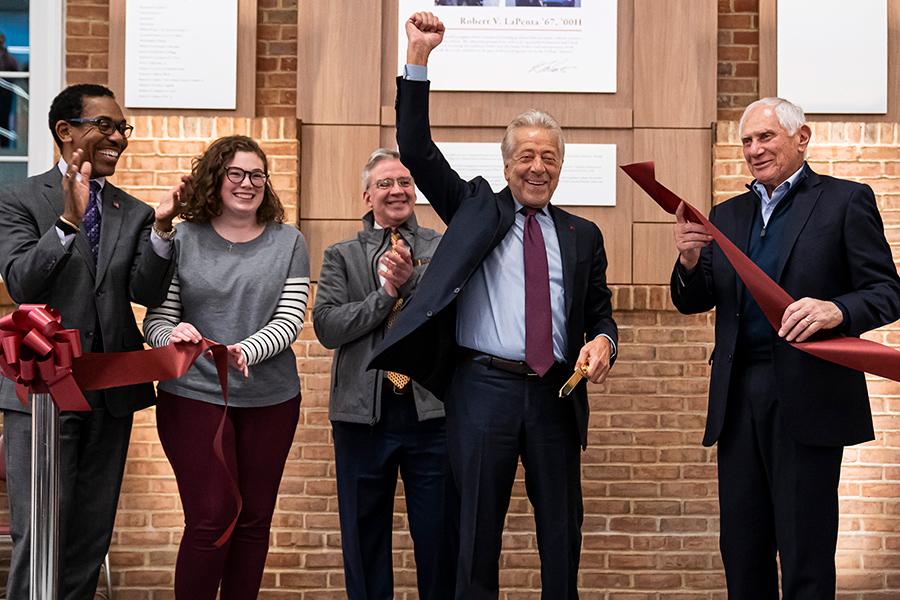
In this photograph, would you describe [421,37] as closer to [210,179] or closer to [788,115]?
[210,179]

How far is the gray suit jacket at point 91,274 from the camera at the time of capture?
388 centimetres

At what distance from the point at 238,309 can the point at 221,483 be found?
26.0 inches

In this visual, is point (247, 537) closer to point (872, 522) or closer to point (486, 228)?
point (486, 228)

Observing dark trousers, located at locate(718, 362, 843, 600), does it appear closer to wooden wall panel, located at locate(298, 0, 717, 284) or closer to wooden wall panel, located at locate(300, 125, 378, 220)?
wooden wall panel, located at locate(298, 0, 717, 284)

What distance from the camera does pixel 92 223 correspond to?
405 cm

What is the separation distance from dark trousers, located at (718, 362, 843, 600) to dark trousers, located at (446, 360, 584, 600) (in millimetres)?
560

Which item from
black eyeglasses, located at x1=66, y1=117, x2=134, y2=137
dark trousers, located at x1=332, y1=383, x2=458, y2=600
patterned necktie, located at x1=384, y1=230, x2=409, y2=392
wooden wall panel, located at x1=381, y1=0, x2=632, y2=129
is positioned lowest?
dark trousers, located at x1=332, y1=383, x2=458, y2=600

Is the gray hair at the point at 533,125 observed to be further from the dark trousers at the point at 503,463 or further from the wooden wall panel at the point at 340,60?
the wooden wall panel at the point at 340,60

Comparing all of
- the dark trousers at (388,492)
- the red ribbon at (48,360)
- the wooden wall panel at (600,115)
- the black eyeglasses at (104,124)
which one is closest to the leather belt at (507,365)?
the dark trousers at (388,492)

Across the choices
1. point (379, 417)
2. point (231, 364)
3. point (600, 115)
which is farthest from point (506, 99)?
point (231, 364)

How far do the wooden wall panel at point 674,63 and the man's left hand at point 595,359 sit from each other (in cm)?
230

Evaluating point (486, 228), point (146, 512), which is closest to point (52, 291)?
point (486, 228)

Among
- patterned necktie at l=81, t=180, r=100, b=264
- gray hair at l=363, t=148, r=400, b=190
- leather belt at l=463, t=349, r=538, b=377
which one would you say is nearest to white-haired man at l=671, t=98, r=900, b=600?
leather belt at l=463, t=349, r=538, b=377

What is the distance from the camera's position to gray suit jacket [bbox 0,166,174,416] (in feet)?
12.7
